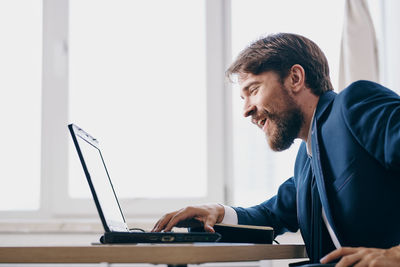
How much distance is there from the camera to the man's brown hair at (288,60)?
163cm

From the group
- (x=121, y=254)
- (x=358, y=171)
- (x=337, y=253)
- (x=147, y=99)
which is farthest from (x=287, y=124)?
(x=147, y=99)

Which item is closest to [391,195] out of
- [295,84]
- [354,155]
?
[354,155]

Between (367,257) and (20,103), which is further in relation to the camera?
(20,103)

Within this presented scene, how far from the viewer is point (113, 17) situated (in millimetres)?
2791


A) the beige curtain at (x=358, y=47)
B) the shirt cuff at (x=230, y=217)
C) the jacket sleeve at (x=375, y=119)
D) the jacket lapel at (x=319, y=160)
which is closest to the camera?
the jacket sleeve at (x=375, y=119)

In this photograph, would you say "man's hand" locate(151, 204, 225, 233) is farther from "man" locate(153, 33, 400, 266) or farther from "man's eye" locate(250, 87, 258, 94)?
"man's eye" locate(250, 87, 258, 94)

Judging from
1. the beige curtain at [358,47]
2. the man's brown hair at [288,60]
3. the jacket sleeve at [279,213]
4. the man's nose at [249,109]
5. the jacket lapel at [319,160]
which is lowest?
the jacket sleeve at [279,213]

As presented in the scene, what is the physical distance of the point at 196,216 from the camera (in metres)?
1.52

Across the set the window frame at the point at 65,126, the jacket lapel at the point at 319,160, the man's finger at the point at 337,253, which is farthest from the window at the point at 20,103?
the man's finger at the point at 337,253

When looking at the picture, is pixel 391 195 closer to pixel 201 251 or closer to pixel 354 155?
pixel 354 155

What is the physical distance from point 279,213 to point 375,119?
0.64m

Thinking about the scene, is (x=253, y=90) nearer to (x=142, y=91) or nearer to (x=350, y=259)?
(x=350, y=259)

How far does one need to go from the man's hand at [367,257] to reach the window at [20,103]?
2.05 m

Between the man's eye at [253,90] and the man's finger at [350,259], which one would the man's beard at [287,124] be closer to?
the man's eye at [253,90]
